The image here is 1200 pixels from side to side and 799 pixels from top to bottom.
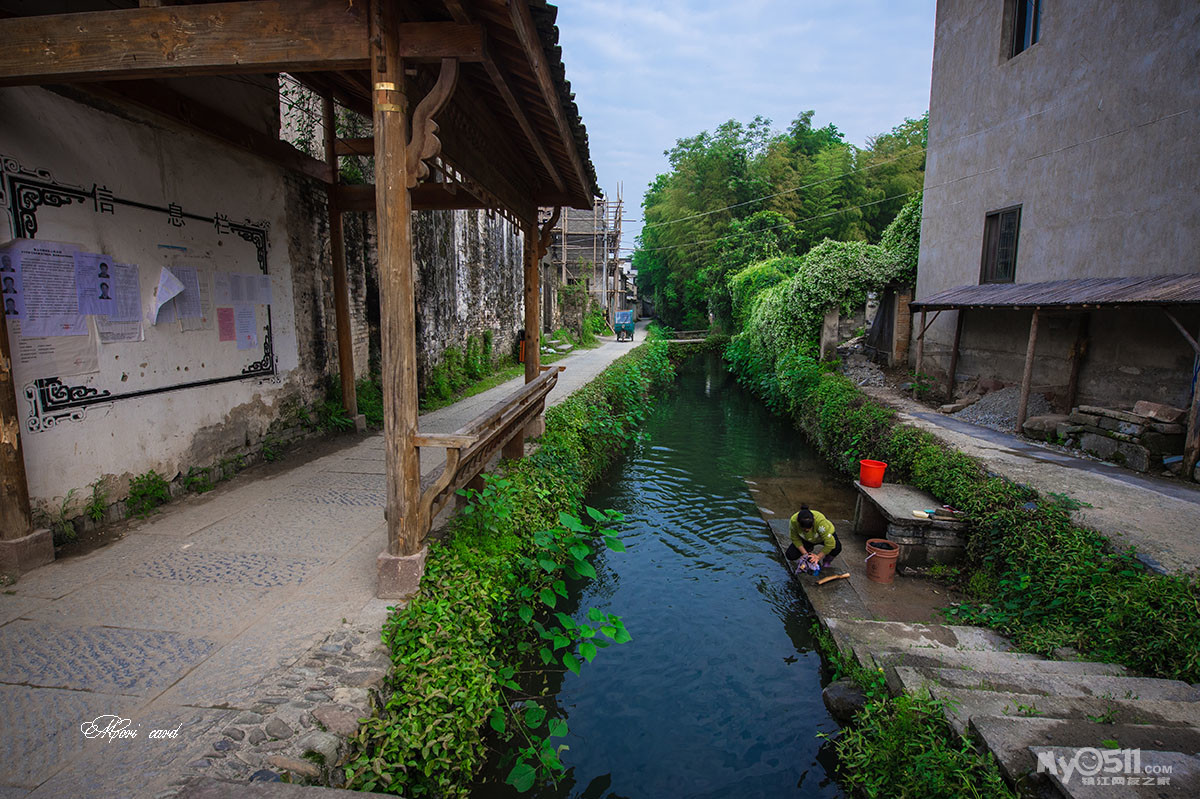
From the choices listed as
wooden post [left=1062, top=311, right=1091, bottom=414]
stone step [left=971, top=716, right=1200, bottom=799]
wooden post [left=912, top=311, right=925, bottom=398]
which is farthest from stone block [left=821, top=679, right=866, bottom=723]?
wooden post [left=912, top=311, right=925, bottom=398]

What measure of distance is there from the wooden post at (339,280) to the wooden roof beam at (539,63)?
358cm

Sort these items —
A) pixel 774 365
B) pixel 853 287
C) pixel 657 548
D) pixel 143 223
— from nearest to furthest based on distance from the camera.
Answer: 1. pixel 143 223
2. pixel 657 548
3. pixel 853 287
4. pixel 774 365

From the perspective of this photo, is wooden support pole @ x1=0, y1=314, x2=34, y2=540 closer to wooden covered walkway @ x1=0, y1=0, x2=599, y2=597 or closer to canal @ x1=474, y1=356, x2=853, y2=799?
wooden covered walkway @ x1=0, y1=0, x2=599, y2=597

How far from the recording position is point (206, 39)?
3.61 m

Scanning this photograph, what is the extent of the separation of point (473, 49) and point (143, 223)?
3565 mm

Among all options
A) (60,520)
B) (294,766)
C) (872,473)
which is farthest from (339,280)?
(872,473)

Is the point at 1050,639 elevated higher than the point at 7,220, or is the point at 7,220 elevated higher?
the point at 7,220

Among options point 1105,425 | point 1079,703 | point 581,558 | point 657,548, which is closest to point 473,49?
point 581,558

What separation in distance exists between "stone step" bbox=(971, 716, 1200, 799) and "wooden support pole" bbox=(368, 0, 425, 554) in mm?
3481

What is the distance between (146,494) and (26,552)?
1193 millimetres

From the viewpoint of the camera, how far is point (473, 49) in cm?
364

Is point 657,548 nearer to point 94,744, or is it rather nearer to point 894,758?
point 894,758

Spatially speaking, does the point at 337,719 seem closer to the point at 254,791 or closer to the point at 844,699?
the point at 254,791

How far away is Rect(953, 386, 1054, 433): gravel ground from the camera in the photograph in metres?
10.1
